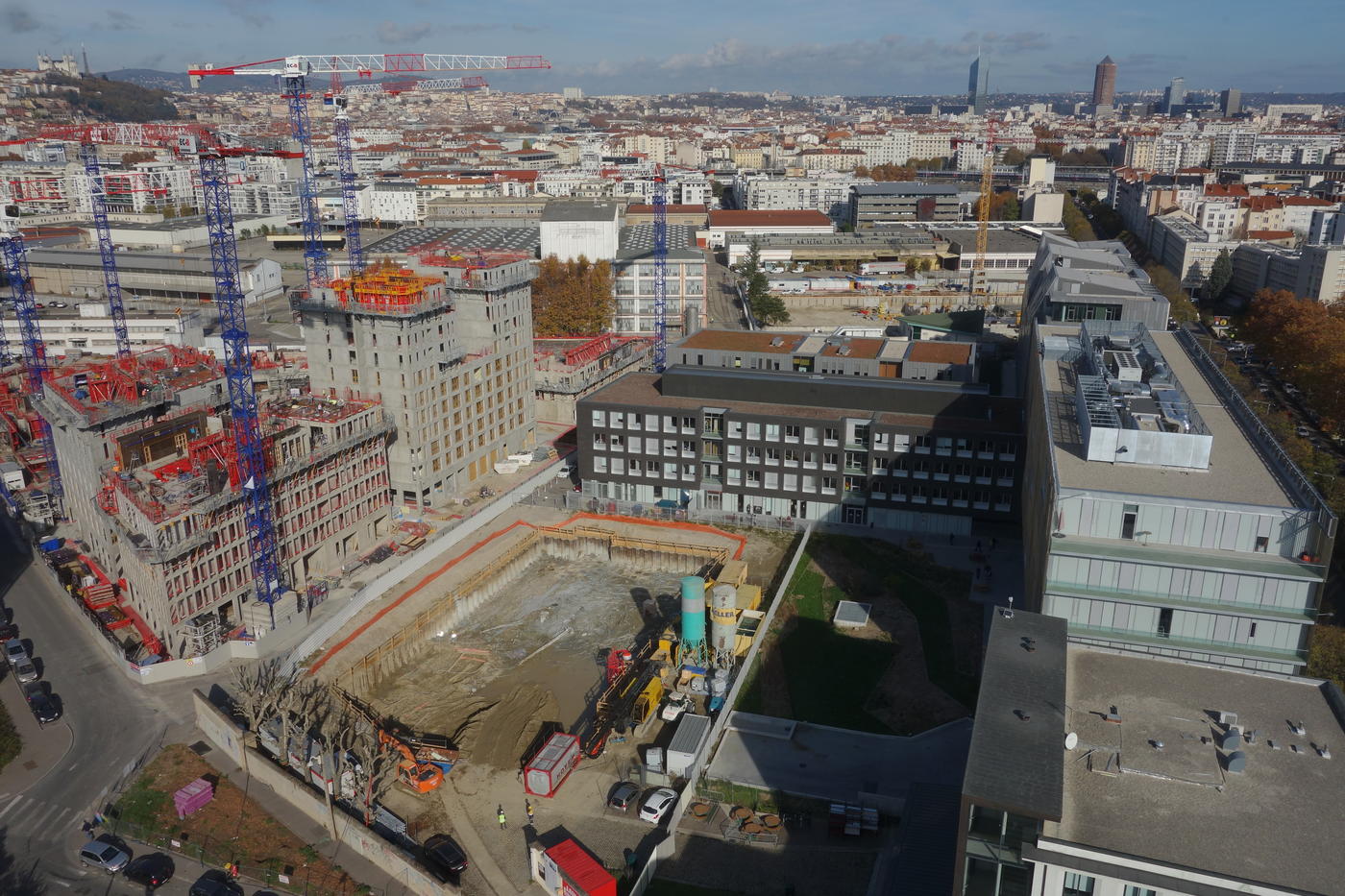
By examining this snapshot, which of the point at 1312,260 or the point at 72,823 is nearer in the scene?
the point at 72,823

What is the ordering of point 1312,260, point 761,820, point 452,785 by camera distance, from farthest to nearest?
1. point 1312,260
2. point 452,785
3. point 761,820

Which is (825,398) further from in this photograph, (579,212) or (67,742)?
(579,212)

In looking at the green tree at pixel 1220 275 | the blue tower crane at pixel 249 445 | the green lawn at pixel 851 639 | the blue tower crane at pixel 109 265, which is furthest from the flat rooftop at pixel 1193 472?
the green tree at pixel 1220 275

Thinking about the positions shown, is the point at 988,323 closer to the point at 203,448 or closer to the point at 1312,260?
the point at 1312,260

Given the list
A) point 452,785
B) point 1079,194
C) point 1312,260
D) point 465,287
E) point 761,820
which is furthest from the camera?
point 1079,194

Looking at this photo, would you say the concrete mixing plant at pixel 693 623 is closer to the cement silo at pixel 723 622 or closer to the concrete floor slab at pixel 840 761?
the cement silo at pixel 723 622

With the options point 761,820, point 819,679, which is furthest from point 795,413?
point 761,820

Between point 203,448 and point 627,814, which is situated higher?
point 203,448
